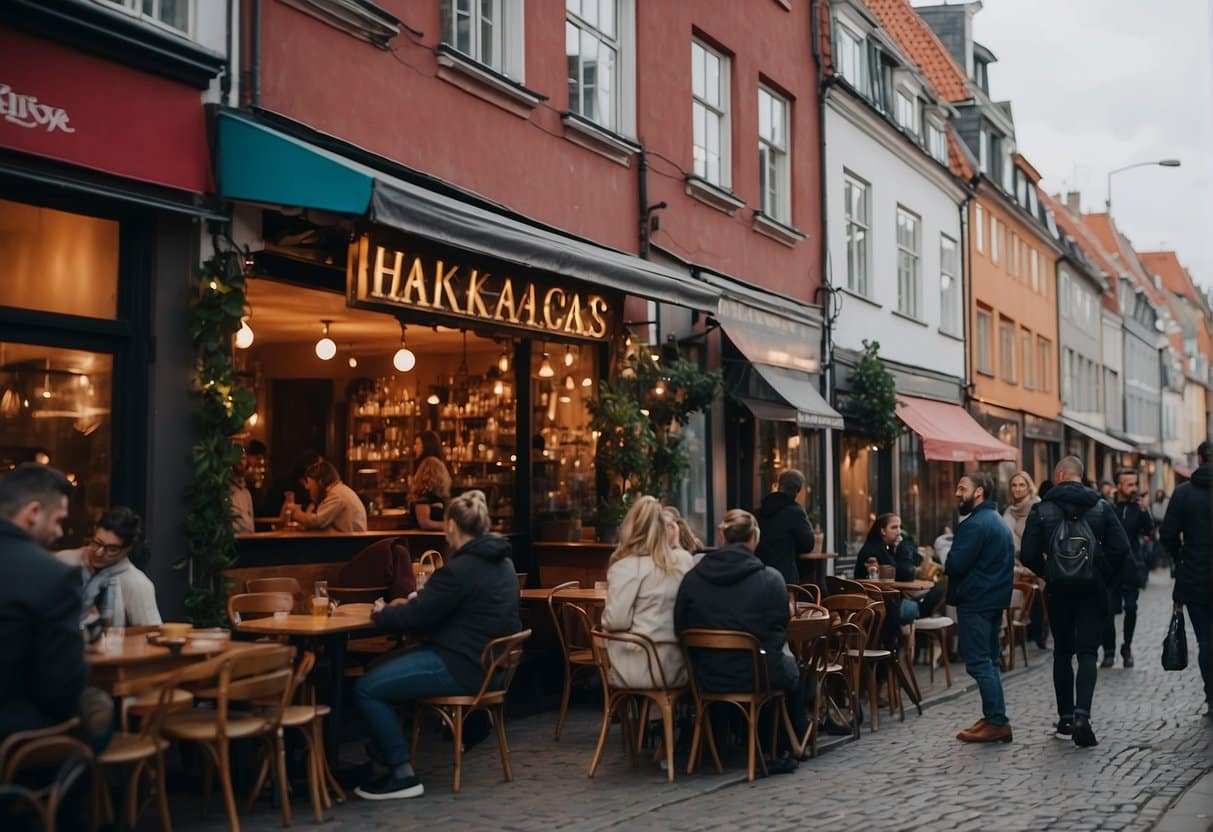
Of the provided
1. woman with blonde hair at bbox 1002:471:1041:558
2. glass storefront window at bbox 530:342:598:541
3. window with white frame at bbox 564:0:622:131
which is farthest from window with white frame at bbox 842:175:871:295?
glass storefront window at bbox 530:342:598:541

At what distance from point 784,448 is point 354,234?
31.8 feet

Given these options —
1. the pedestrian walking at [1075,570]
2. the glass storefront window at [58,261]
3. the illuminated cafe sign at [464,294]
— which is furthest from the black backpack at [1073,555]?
the glass storefront window at [58,261]

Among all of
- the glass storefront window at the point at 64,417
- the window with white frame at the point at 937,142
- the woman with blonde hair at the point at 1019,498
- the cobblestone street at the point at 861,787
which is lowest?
the cobblestone street at the point at 861,787

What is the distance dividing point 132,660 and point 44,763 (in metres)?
0.93

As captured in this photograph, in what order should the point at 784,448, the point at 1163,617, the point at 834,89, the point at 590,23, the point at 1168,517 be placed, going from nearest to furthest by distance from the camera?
1. the point at 1168,517
2. the point at 590,23
3. the point at 784,448
4. the point at 834,89
5. the point at 1163,617

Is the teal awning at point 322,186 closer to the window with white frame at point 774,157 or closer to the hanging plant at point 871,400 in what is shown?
the window with white frame at point 774,157

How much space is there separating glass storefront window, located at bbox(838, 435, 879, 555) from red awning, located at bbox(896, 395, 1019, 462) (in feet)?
2.55

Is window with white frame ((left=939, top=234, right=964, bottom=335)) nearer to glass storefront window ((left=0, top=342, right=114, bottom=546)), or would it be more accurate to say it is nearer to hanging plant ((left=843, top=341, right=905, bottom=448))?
hanging plant ((left=843, top=341, right=905, bottom=448))

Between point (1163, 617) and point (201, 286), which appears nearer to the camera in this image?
point (201, 286)

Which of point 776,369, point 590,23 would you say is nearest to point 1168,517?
point 776,369

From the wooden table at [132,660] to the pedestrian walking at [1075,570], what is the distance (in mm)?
5816

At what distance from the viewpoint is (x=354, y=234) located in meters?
9.87

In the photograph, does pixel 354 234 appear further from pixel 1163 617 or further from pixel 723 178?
pixel 1163 617

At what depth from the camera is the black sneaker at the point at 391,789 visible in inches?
324
